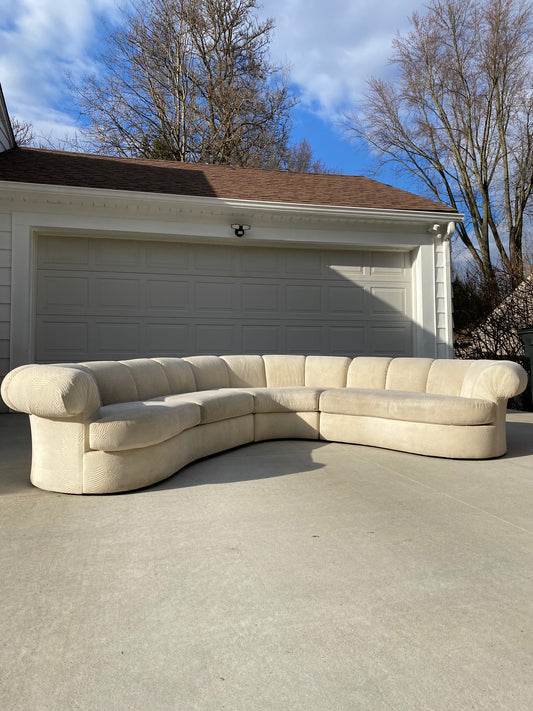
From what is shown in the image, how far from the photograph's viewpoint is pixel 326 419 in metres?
4.72

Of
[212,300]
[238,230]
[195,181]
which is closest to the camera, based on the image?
[238,230]

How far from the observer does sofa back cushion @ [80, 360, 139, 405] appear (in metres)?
3.76

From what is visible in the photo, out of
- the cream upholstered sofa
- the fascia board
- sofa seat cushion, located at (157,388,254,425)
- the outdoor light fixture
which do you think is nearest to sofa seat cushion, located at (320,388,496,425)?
the cream upholstered sofa

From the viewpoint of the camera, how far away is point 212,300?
25.7 feet

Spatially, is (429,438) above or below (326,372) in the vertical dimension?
below

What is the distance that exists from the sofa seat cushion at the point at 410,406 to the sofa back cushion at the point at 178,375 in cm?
124

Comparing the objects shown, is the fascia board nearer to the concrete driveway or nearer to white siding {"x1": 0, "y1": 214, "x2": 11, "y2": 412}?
white siding {"x1": 0, "y1": 214, "x2": 11, "y2": 412}

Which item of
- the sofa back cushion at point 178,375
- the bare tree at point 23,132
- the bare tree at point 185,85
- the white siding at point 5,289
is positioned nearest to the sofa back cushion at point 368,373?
the sofa back cushion at point 178,375

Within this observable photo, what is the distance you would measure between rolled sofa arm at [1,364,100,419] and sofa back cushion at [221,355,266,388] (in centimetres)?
241

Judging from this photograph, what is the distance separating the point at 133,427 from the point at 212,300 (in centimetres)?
499

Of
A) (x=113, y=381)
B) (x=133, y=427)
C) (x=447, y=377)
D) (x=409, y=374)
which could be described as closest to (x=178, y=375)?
(x=113, y=381)

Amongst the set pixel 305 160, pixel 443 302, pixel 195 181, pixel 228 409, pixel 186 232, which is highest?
A: pixel 305 160

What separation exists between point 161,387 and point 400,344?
513cm

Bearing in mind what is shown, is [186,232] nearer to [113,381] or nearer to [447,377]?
[113,381]
